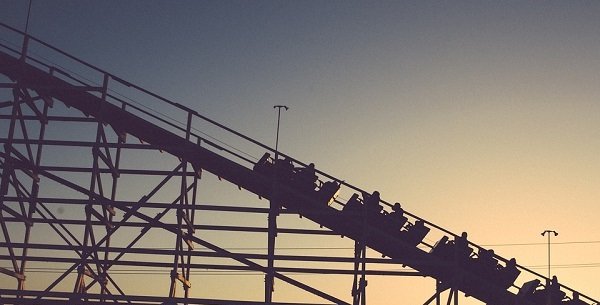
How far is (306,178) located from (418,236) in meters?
3.61

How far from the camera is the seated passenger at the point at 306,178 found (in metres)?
27.3

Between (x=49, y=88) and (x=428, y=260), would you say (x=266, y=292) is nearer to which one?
(x=428, y=260)

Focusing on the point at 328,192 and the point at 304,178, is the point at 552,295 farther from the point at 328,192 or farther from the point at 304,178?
the point at 304,178

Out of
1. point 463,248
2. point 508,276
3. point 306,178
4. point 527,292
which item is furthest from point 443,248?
point 306,178

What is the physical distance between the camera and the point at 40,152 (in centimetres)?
2784

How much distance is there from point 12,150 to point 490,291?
1434 centimetres

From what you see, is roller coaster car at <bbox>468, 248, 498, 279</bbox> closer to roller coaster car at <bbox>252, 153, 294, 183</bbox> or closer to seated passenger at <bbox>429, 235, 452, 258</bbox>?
seated passenger at <bbox>429, 235, 452, 258</bbox>

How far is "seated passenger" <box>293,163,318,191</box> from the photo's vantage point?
89.6ft

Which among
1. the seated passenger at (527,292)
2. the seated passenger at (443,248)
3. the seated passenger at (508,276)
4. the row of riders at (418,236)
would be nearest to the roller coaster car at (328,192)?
the row of riders at (418,236)

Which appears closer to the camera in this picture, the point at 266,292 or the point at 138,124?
the point at 266,292

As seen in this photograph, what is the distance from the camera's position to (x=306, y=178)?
27328 millimetres

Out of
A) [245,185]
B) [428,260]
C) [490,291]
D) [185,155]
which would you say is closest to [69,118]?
[185,155]

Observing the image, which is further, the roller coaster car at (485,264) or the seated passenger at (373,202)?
the roller coaster car at (485,264)

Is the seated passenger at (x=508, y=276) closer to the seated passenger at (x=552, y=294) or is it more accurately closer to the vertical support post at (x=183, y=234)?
the seated passenger at (x=552, y=294)
